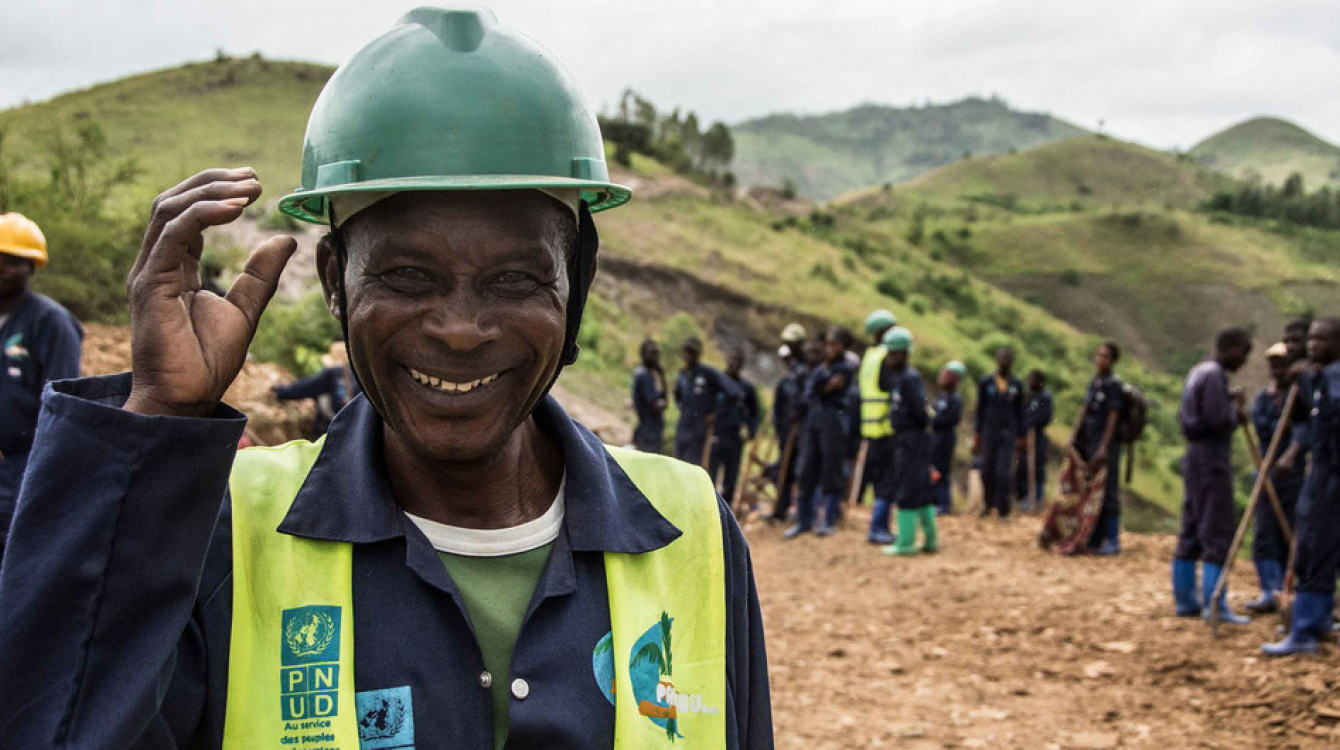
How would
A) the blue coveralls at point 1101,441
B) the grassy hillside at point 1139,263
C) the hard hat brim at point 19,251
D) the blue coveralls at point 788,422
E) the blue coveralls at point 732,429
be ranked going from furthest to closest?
the grassy hillside at point 1139,263 < the blue coveralls at point 732,429 < the blue coveralls at point 788,422 < the blue coveralls at point 1101,441 < the hard hat brim at point 19,251

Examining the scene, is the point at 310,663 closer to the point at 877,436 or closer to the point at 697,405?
the point at 877,436

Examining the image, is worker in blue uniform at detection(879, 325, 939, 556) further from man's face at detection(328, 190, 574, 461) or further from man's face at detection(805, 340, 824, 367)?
man's face at detection(328, 190, 574, 461)

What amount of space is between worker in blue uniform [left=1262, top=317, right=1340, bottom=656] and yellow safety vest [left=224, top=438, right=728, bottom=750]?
224 inches

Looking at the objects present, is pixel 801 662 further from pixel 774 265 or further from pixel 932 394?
pixel 774 265

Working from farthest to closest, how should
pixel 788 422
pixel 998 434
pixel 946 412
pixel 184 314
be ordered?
1. pixel 998 434
2. pixel 788 422
3. pixel 946 412
4. pixel 184 314

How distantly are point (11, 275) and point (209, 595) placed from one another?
173 inches

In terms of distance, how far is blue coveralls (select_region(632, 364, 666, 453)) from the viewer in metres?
13.1

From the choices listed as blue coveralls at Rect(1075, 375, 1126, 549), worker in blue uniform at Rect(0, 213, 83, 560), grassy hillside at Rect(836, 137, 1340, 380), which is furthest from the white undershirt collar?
grassy hillside at Rect(836, 137, 1340, 380)

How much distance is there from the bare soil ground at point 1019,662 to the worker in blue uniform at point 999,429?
3.72 metres

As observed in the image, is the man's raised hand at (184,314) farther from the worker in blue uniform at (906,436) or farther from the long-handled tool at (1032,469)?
the long-handled tool at (1032,469)

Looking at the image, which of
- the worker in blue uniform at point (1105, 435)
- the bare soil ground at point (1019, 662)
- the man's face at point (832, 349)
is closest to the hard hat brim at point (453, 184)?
the bare soil ground at point (1019, 662)

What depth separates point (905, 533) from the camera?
1094 centimetres

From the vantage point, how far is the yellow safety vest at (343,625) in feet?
4.81

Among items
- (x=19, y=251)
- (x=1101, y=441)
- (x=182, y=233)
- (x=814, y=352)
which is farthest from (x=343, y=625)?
(x=814, y=352)
